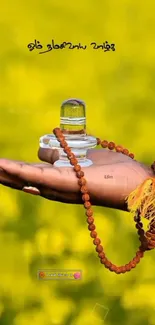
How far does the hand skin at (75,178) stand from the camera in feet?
4.81

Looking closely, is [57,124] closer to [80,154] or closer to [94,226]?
[80,154]

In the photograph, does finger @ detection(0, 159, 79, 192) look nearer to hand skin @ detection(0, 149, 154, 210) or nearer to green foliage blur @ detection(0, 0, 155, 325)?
hand skin @ detection(0, 149, 154, 210)

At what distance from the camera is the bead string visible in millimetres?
1483

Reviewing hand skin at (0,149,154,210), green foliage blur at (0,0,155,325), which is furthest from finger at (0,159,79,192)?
green foliage blur at (0,0,155,325)

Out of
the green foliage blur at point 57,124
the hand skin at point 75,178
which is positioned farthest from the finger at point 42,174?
the green foliage blur at point 57,124

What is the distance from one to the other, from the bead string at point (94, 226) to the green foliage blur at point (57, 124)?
0.06 ft

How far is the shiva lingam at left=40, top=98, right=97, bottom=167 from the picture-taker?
150 cm

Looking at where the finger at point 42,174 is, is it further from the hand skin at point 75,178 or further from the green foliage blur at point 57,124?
the green foliage blur at point 57,124

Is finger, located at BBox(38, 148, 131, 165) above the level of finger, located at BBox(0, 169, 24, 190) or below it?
above

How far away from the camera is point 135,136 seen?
5.20 ft

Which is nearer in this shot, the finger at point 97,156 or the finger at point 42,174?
the finger at point 42,174

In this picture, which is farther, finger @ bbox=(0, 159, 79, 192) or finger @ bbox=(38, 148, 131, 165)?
finger @ bbox=(38, 148, 131, 165)

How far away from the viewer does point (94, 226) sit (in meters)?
1.56

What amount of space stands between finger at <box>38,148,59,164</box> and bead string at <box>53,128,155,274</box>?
0.16 ft
